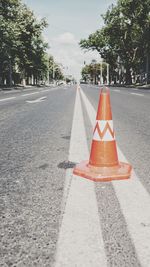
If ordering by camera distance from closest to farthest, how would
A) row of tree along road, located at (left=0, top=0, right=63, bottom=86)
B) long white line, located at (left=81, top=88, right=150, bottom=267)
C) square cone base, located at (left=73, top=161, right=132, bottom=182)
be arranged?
long white line, located at (left=81, top=88, right=150, bottom=267), square cone base, located at (left=73, top=161, right=132, bottom=182), row of tree along road, located at (left=0, top=0, right=63, bottom=86)

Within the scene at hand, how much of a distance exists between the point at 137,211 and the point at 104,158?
1.02 m

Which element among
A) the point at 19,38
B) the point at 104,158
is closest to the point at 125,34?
the point at 19,38

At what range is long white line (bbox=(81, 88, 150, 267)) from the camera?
1.90 meters

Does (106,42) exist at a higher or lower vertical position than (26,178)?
higher

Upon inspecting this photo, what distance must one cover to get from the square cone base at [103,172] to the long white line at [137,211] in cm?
6

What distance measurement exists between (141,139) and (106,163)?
2076 mm

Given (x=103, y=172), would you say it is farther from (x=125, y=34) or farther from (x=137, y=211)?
(x=125, y=34)

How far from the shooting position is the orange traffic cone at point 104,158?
3.16m

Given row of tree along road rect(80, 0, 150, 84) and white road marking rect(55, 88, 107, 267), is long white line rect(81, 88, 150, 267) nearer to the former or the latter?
white road marking rect(55, 88, 107, 267)

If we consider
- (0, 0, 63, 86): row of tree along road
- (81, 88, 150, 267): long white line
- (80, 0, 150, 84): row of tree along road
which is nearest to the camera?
(81, 88, 150, 267): long white line

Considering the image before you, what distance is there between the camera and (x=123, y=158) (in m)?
3.99

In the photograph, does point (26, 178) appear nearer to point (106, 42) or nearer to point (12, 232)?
point (12, 232)

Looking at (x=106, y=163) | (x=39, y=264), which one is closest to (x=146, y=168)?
(x=106, y=163)

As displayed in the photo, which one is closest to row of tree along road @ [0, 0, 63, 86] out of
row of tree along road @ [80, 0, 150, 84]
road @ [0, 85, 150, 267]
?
row of tree along road @ [80, 0, 150, 84]
